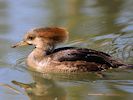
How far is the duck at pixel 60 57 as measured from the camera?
23.5 ft

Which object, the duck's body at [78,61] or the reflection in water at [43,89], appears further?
the duck's body at [78,61]

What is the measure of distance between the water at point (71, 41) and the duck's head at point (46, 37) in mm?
398

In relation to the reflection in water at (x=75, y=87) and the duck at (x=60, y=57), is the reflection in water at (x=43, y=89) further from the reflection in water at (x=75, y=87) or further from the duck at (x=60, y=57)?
the duck at (x=60, y=57)

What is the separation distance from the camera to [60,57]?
723 centimetres

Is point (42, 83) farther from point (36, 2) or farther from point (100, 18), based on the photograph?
point (36, 2)

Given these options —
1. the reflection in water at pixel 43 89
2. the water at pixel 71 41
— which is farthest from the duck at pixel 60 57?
the reflection in water at pixel 43 89

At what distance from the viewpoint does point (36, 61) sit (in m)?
7.47

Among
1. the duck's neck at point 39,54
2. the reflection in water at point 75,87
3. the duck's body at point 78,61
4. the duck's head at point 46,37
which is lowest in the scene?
the reflection in water at point 75,87

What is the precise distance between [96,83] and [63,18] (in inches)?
114

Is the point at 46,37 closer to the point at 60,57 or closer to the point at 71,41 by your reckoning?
the point at 60,57

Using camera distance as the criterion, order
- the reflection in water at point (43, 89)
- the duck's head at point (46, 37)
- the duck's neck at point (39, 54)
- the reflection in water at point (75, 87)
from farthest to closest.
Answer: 1. the duck's neck at point (39, 54)
2. the duck's head at point (46, 37)
3. the reflection in water at point (43, 89)
4. the reflection in water at point (75, 87)

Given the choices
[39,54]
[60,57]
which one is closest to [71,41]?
[39,54]

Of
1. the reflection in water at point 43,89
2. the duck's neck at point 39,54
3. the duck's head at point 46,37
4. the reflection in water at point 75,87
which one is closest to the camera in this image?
the reflection in water at point 75,87

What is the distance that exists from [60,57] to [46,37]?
37cm
